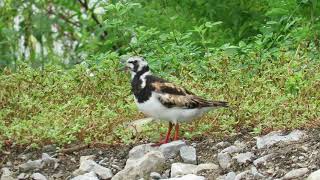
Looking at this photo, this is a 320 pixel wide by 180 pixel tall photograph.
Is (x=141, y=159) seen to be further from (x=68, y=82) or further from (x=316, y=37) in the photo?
(x=316, y=37)

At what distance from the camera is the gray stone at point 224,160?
821cm

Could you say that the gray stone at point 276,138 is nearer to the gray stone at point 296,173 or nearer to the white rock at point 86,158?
the gray stone at point 296,173

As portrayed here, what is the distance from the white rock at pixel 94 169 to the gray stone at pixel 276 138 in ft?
4.53

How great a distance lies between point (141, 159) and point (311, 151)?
1.47 meters

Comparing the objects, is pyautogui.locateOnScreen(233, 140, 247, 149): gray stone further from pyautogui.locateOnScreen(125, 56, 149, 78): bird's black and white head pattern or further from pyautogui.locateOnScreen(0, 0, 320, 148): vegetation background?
pyautogui.locateOnScreen(125, 56, 149, 78): bird's black and white head pattern

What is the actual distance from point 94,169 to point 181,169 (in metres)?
0.83

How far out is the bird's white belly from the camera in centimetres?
875

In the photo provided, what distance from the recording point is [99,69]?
11.0 m

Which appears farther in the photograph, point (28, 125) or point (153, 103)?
point (28, 125)

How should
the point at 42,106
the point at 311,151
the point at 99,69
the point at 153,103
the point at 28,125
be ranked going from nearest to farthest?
1. the point at 311,151
2. the point at 153,103
3. the point at 28,125
4. the point at 42,106
5. the point at 99,69

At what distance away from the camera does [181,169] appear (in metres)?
8.23

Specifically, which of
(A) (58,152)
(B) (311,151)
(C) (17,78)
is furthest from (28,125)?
(B) (311,151)

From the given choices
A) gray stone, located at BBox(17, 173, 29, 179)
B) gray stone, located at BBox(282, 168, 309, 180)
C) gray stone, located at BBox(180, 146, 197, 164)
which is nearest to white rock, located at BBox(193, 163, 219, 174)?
gray stone, located at BBox(180, 146, 197, 164)

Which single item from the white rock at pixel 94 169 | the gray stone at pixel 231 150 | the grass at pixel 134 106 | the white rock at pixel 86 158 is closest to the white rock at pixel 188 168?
the gray stone at pixel 231 150
